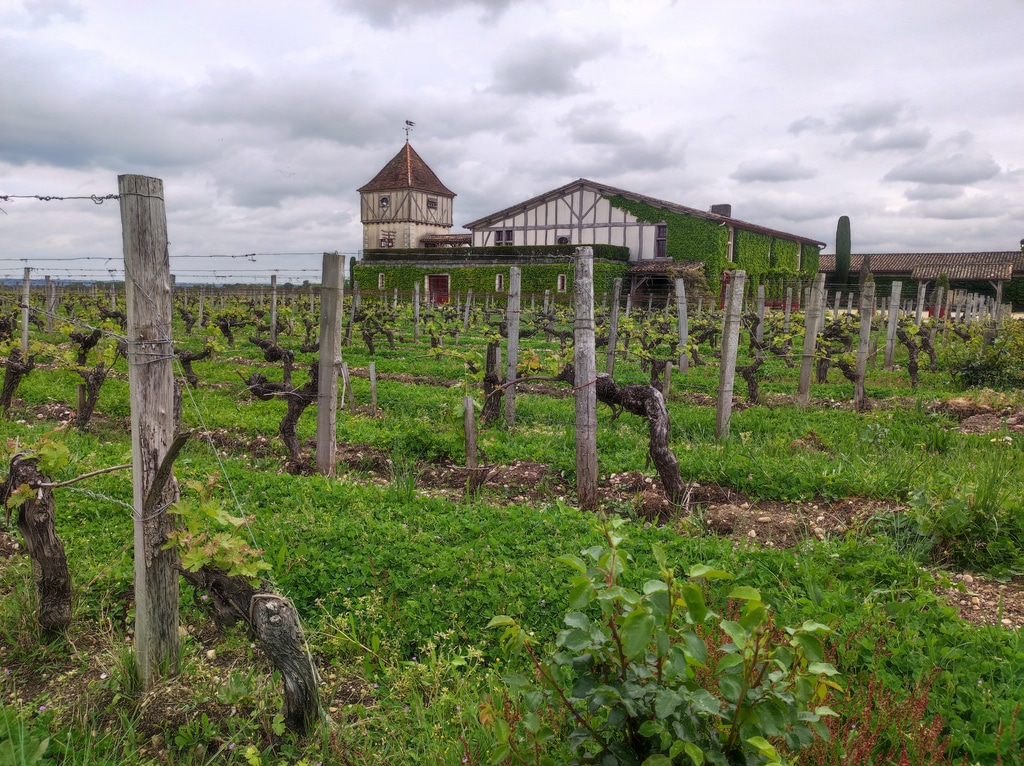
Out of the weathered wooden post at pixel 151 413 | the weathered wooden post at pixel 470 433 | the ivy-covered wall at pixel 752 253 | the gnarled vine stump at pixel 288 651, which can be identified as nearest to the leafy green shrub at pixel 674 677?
the gnarled vine stump at pixel 288 651

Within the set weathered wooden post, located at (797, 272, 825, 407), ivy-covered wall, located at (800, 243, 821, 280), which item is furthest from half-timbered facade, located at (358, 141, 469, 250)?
weathered wooden post, located at (797, 272, 825, 407)

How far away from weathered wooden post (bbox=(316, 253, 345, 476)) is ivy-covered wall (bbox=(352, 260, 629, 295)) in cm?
2895

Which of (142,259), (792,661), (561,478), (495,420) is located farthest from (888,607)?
(495,420)

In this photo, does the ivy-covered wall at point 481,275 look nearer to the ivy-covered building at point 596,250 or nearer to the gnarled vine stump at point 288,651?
the ivy-covered building at point 596,250

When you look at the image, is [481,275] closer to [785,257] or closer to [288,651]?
[785,257]

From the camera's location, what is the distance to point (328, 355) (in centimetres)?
673

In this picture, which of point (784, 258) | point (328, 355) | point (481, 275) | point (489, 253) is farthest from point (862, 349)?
point (784, 258)

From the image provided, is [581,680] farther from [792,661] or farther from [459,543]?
[459,543]

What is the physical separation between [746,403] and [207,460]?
860cm

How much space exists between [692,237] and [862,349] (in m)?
26.9

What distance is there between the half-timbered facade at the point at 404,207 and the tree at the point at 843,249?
25.5 metres

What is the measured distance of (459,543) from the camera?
197 inches

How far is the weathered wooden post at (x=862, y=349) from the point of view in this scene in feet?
35.8

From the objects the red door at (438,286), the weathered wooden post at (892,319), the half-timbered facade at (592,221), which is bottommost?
the weathered wooden post at (892,319)
